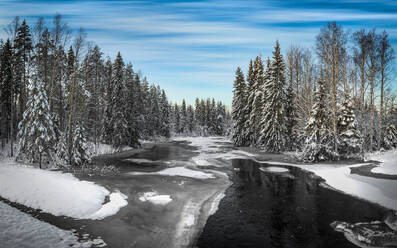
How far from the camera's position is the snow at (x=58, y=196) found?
31.0 feet

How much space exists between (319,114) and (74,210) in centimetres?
2367

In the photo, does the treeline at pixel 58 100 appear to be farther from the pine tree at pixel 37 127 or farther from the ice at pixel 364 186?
the ice at pixel 364 186

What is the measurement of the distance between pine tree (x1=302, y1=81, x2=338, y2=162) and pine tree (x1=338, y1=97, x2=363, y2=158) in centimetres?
179

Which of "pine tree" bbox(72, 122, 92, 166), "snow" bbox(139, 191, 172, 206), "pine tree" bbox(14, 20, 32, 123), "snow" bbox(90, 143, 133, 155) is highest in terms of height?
"pine tree" bbox(14, 20, 32, 123)

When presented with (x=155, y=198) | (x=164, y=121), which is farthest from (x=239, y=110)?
(x=155, y=198)

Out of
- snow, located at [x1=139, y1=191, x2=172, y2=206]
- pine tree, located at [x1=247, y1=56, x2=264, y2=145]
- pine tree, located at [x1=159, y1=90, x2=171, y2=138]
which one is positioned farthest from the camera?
pine tree, located at [x1=159, y1=90, x2=171, y2=138]

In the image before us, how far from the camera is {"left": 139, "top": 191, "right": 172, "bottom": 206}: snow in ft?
37.2

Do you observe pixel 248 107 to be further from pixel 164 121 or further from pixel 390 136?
pixel 164 121

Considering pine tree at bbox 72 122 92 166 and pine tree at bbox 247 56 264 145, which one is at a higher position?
pine tree at bbox 247 56 264 145

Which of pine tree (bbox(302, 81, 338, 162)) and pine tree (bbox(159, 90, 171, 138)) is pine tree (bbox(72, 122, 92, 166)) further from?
pine tree (bbox(159, 90, 171, 138))

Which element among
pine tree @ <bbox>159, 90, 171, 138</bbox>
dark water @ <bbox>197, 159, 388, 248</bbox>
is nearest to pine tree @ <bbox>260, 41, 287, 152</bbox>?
dark water @ <bbox>197, 159, 388, 248</bbox>

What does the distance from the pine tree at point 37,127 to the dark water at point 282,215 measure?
15.0 metres

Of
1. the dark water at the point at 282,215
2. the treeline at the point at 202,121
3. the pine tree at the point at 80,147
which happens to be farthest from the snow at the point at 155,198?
the treeline at the point at 202,121

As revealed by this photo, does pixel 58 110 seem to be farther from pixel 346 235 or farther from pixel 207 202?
pixel 346 235
